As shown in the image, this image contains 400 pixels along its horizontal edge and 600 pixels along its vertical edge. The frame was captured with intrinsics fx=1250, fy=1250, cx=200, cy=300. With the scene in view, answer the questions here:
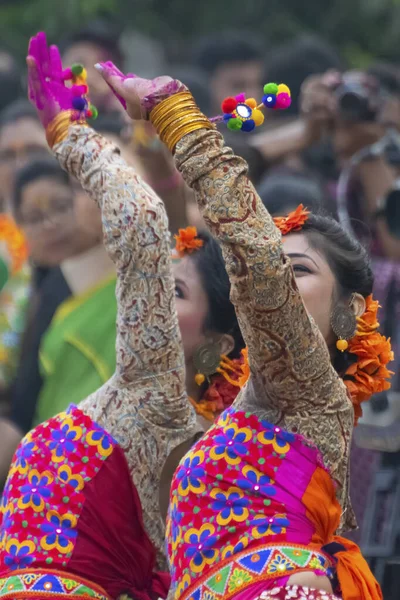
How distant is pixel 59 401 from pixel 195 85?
124 inches

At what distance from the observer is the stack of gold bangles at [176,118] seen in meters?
2.52

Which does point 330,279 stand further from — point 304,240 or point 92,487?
point 92,487

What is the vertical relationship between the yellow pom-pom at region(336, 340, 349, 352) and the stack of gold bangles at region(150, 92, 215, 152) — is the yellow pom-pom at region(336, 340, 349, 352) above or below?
below

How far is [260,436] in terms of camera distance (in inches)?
104

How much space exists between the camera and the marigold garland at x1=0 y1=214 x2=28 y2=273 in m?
1.99

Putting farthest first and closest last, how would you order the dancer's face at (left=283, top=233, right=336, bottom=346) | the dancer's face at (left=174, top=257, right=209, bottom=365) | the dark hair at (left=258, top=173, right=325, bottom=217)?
the dark hair at (left=258, top=173, right=325, bottom=217)
the dancer's face at (left=174, top=257, right=209, bottom=365)
the dancer's face at (left=283, top=233, right=336, bottom=346)

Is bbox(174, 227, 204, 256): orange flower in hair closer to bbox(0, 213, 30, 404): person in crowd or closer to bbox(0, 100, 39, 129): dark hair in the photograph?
bbox(0, 213, 30, 404): person in crowd

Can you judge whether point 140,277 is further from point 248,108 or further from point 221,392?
point 248,108

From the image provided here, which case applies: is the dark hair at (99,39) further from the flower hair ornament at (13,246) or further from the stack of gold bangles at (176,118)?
the stack of gold bangles at (176,118)

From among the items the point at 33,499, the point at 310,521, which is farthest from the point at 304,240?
the point at 33,499

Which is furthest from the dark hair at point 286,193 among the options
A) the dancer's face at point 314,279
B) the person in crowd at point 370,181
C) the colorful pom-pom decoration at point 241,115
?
the colorful pom-pom decoration at point 241,115

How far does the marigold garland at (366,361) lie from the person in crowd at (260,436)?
0.12 m

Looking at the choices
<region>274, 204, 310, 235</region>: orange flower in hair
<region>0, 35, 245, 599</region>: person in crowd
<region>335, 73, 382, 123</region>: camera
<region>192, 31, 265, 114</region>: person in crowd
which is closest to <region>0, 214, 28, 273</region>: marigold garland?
<region>192, 31, 265, 114</region>: person in crowd

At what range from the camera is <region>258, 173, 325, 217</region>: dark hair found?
478 centimetres
